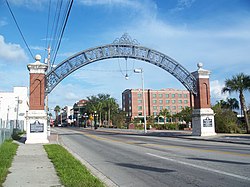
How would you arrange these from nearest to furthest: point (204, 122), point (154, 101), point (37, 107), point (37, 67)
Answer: point (37, 107) < point (37, 67) < point (204, 122) < point (154, 101)

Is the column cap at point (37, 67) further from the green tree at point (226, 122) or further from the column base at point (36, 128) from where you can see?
the green tree at point (226, 122)

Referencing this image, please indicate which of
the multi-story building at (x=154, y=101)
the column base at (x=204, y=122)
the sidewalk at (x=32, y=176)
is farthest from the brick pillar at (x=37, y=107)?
the multi-story building at (x=154, y=101)

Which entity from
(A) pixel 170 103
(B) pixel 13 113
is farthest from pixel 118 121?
(A) pixel 170 103

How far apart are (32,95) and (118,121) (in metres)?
58.6

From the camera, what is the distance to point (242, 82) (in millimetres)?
36031

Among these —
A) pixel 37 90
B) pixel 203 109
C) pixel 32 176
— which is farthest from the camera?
pixel 203 109

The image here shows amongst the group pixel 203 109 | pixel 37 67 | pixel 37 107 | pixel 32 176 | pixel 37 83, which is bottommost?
pixel 32 176

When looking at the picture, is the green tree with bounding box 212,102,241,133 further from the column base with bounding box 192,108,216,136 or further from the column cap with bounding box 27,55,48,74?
the column cap with bounding box 27,55,48,74

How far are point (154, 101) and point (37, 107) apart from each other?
4019 inches

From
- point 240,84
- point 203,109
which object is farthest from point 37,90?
point 240,84

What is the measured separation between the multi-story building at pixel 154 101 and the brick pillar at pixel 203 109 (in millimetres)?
90999

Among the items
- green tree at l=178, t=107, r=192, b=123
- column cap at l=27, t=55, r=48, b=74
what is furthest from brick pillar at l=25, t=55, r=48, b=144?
green tree at l=178, t=107, r=192, b=123

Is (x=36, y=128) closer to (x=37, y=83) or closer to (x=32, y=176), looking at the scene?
(x=37, y=83)

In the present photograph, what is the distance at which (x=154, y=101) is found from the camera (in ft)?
413
